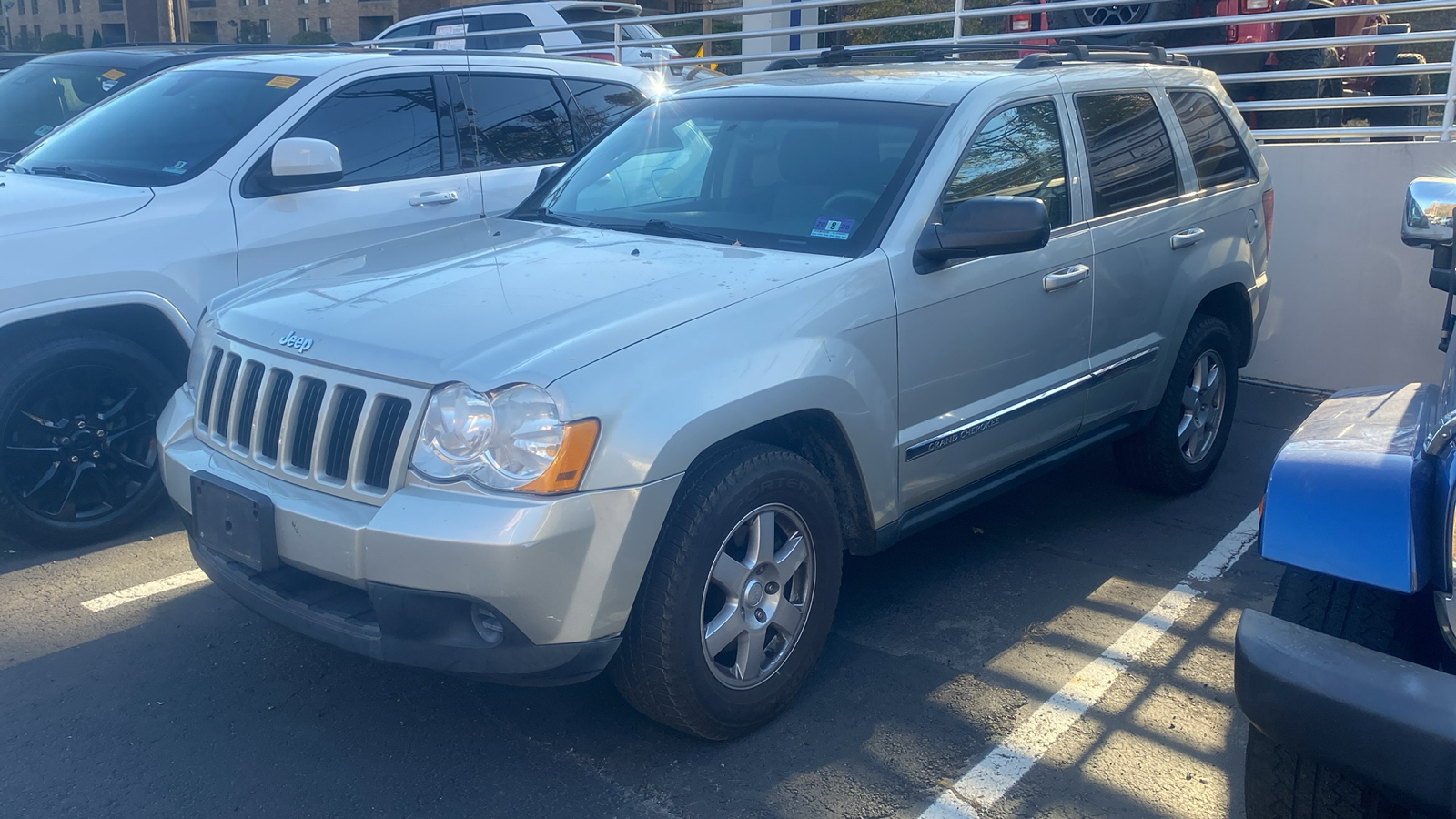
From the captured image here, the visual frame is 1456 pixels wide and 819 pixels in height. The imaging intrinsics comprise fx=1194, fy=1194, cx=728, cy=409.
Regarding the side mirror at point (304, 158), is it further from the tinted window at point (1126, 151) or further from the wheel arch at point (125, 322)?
the tinted window at point (1126, 151)

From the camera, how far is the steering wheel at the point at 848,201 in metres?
3.78

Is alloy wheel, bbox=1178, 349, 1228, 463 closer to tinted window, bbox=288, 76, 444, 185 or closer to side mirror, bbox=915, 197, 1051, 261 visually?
side mirror, bbox=915, 197, 1051, 261

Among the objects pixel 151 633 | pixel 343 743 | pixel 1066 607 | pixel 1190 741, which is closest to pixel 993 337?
pixel 1066 607

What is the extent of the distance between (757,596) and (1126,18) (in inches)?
296

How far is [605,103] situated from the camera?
654cm

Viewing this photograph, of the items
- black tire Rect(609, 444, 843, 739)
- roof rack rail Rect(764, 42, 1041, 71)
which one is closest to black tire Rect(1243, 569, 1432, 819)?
black tire Rect(609, 444, 843, 739)

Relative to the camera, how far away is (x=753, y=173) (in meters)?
4.13

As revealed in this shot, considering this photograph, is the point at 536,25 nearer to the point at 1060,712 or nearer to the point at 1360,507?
the point at 1060,712

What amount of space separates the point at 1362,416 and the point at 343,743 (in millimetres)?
2728

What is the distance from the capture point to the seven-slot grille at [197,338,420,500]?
9.57 feet

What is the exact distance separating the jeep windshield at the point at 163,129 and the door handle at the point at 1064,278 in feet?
11.0

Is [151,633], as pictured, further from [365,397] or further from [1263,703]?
[1263,703]

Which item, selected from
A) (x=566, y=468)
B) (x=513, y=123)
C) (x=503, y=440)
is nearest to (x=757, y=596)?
(x=566, y=468)

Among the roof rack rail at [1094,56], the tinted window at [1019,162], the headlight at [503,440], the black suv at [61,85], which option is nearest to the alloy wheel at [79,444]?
the headlight at [503,440]
